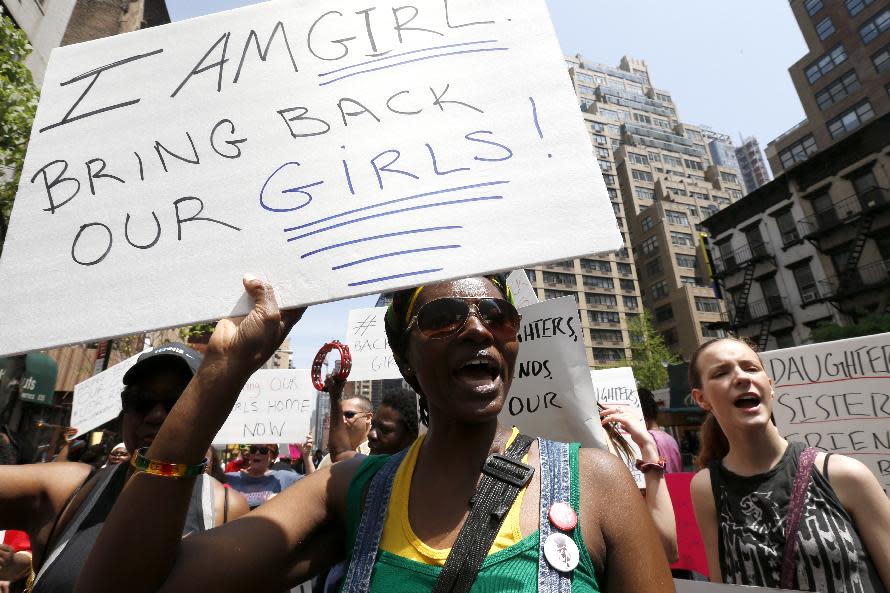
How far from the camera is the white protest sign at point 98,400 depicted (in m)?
5.20

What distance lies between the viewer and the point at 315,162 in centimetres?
139

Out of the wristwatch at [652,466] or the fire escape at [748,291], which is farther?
the fire escape at [748,291]

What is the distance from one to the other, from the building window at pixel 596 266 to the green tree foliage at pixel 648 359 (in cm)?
1854

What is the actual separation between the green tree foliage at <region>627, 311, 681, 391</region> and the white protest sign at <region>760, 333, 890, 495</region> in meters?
42.9

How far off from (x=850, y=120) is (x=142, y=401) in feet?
154

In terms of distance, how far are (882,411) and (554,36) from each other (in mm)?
3492

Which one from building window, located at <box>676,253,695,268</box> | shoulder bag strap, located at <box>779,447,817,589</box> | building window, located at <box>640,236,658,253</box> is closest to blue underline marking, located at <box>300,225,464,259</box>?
shoulder bag strap, located at <box>779,447,817,589</box>

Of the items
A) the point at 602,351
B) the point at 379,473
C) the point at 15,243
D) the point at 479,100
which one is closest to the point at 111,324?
the point at 15,243

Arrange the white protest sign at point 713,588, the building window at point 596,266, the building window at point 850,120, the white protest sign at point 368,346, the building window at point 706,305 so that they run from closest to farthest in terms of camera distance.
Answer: the white protest sign at point 713,588 < the white protest sign at point 368,346 < the building window at point 850,120 < the building window at point 706,305 < the building window at point 596,266

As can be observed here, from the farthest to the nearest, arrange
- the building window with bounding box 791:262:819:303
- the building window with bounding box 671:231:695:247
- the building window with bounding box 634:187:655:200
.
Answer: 1. the building window with bounding box 634:187:655:200
2. the building window with bounding box 671:231:695:247
3. the building window with bounding box 791:262:819:303

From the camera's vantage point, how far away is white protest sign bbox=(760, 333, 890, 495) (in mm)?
3244

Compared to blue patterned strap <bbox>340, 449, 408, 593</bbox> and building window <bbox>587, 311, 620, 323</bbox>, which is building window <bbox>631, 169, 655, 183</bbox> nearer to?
building window <bbox>587, 311, 620, 323</bbox>

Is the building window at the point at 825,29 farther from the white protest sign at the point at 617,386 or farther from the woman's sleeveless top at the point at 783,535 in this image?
the woman's sleeveless top at the point at 783,535

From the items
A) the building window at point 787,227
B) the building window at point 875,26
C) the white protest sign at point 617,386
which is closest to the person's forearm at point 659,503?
the white protest sign at point 617,386
